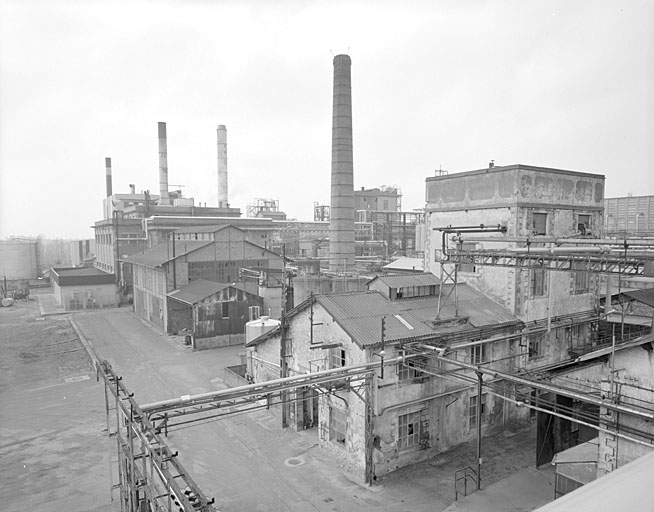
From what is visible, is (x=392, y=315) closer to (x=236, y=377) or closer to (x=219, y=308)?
(x=236, y=377)

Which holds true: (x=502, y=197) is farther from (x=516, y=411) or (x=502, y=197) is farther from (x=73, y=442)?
(x=73, y=442)

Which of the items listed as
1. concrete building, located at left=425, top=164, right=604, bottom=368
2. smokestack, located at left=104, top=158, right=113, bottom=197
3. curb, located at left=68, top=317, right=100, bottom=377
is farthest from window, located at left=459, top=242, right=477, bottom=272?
smokestack, located at left=104, top=158, right=113, bottom=197

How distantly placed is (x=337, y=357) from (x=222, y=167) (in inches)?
2084

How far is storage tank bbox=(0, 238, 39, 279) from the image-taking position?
58.7 metres

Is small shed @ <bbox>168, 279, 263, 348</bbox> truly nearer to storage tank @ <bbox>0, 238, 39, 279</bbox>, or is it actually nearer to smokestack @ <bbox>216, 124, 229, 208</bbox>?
smokestack @ <bbox>216, 124, 229, 208</bbox>

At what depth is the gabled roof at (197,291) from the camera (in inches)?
1179

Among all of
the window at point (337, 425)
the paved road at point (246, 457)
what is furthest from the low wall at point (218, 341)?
the window at point (337, 425)

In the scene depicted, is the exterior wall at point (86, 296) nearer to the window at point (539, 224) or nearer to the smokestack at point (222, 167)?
the smokestack at point (222, 167)

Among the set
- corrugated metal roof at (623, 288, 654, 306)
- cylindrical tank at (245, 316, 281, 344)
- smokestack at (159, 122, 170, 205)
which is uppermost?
smokestack at (159, 122, 170, 205)

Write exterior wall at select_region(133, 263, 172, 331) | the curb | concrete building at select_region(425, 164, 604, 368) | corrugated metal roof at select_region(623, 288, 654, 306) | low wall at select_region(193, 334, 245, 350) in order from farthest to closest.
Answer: exterior wall at select_region(133, 263, 172, 331)
low wall at select_region(193, 334, 245, 350)
the curb
corrugated metal roof at select_region(623, 288, 654, 306)
concrete building at select_region(425, 164, 604, 368)

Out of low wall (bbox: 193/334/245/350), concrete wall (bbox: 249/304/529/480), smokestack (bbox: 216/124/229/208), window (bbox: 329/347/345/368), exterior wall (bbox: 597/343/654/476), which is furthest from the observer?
smokestack (bbox: 216/124/229/208)

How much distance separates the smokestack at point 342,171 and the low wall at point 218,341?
10088 millimetres

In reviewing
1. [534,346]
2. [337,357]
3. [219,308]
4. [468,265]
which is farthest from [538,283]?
[219,308]

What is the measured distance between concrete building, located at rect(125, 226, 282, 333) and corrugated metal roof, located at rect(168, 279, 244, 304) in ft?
2.69
